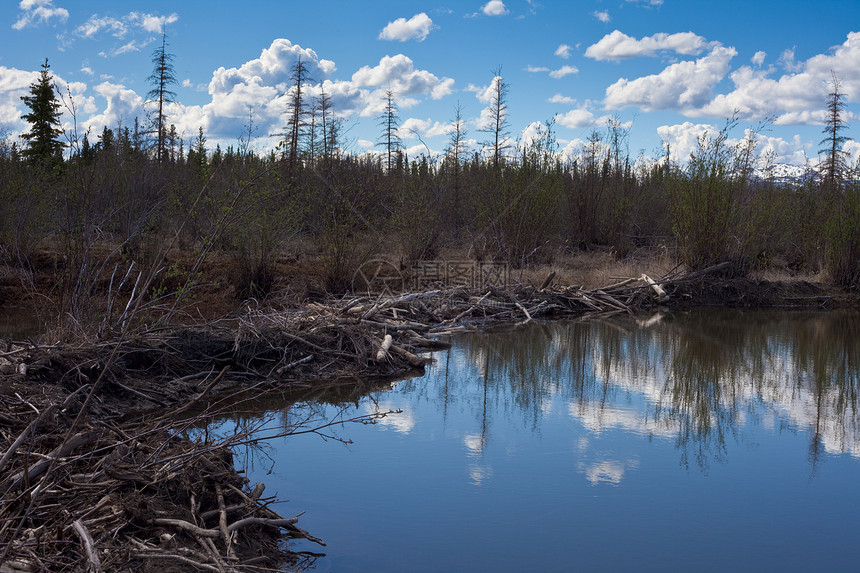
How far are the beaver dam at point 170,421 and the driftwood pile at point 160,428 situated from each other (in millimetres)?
13

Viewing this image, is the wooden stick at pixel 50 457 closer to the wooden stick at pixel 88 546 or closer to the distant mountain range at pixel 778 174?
the wooden stick at pixel 88 546

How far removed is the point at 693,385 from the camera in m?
8.53

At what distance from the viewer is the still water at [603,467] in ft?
13.9

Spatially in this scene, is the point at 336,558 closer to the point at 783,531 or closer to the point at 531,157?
the point at 783,531

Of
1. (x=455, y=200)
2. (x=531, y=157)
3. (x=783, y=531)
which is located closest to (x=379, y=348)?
(x=783, y=531)

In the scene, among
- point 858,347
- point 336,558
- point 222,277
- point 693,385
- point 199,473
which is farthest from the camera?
point 222,277

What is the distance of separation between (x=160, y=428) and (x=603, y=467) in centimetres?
335

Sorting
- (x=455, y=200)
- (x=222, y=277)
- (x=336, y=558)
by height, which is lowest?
(x=336, y=558)

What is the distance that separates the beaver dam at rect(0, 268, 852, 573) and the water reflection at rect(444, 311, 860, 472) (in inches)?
48.3

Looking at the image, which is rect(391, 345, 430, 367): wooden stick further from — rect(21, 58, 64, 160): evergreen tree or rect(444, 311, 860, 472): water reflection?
rect(21, 58, 64, 160): evergreen tree

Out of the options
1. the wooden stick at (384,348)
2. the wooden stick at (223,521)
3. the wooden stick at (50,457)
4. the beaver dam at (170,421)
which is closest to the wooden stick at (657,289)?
the beaver dam at (170,421)

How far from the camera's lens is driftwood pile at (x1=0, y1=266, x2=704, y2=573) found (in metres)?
3.33

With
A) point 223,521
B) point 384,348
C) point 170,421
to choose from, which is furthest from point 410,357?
point 223,521

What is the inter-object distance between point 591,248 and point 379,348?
13.3 m
